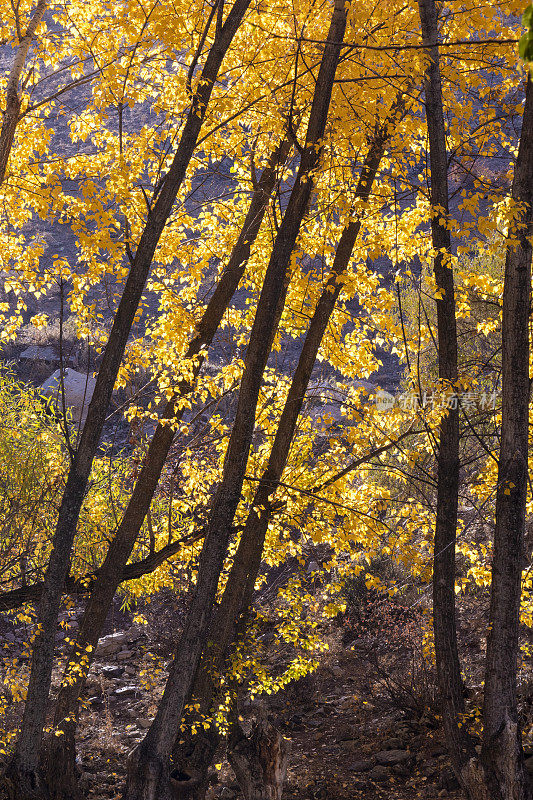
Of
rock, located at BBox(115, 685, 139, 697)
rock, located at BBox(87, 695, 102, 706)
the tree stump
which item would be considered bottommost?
→ the tree stump

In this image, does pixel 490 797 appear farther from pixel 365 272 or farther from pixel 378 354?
pixel 378 354

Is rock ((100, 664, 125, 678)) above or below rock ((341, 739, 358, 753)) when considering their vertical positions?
above

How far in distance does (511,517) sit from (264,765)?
2.80 m

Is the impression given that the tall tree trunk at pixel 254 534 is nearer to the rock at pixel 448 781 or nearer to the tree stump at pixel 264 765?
the tree stump at pixel 264 765

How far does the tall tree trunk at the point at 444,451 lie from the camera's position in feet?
14.4

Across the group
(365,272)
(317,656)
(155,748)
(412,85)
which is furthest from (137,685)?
(412,85)

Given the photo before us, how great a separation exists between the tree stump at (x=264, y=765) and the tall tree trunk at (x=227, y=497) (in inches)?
37.6

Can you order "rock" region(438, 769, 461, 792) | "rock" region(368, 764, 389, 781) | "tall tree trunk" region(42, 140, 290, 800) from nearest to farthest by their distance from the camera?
"rock" region(438, 769, 461, 792), "tall tree trunk" region(42, 140, 290, 800), "rock" region(368, 764, 389, 781)

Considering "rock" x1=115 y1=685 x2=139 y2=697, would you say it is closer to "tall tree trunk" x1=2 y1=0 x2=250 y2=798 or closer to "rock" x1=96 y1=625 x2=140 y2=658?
"rock" x1=96 y1=625 x2=140 y2=658

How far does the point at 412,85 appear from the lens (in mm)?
5055

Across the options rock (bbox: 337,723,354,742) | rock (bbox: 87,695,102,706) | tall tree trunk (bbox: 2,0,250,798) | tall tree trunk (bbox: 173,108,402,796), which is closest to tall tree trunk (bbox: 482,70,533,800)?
tall tree trunk (bbox: 173,108,402,796)

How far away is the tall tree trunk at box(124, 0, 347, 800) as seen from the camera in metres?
4.19

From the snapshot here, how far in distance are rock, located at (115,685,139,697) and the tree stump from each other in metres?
4.69

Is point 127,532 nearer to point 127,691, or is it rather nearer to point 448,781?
point 448,781
